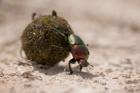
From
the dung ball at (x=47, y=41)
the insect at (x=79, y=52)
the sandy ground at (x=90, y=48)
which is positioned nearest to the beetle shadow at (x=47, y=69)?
the sandy ground at (x=90, y=48)

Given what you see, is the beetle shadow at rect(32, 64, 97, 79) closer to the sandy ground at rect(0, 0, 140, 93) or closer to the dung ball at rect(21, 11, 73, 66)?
the sandy ground at rect(0, 0, 140, 93)

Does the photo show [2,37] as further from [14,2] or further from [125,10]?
[125,10]

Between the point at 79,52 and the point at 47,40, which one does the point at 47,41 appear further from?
the point at 79,52

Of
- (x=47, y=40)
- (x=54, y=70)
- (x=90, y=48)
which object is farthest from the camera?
(x=90, y=48)

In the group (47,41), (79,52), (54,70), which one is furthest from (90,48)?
(79,52)

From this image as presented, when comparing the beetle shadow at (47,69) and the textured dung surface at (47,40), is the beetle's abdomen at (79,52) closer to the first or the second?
the textured dung surface at (47,40)
